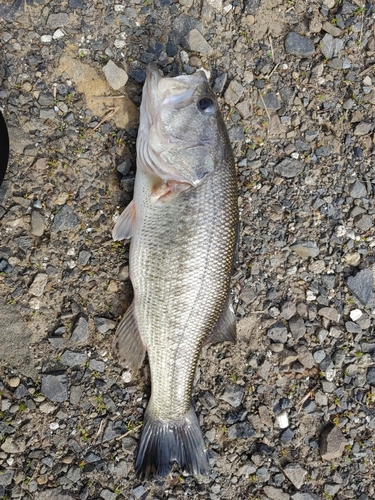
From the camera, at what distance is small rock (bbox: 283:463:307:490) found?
3.98 m

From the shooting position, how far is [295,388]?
13.4ft

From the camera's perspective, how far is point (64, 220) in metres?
3.74

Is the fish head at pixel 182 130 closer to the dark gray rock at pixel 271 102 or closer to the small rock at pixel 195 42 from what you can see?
the small rock at pixel 195 42

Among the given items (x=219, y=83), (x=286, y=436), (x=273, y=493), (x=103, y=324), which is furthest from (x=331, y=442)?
(x=219, y=83)

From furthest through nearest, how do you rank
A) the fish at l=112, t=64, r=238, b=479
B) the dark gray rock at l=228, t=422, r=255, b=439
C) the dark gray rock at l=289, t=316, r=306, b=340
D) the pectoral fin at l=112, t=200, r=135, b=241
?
1. the dark gray rock at l=289, t=316, r=306, b=340
2. the dark gray rock at l=228, t=422, r=255, b=439
3. the pectoral fin at l=112, t=200, r=135, b=241
4. the fish at l=112, t=64, r=238, b=479

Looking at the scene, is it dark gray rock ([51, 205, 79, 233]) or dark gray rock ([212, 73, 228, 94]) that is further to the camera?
dark gray rock ([212, 73, 228, 94])

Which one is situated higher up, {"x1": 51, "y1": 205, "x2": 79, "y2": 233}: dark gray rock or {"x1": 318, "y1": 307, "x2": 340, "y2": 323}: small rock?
{"x1": 51, "y1": 205, "x2": 79, "y2": 233}: dark gray rock

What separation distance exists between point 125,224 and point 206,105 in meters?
1.04

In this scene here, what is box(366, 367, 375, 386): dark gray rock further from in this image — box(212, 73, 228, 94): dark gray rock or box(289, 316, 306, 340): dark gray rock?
box(212, 73, 228, 94): dark gray rock

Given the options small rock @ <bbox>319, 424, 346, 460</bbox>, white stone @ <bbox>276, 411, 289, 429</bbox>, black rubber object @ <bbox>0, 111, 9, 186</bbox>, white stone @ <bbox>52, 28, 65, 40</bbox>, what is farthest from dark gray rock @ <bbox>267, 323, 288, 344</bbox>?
white stone @ <bbox>52, 28, 65, 40</bbox>

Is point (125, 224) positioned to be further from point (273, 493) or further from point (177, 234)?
point (273, 493)

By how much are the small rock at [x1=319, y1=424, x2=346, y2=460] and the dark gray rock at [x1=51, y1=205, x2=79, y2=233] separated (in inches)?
104

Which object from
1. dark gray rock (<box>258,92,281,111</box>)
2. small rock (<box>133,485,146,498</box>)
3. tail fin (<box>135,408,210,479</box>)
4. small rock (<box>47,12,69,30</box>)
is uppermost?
small rock (<box>47,12,69,30</box>)

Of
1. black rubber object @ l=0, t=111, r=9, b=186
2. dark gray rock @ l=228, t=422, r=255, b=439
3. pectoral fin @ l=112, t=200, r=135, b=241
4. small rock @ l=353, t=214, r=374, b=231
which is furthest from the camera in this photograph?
small rock @ l=353, t=214, r=374, b=231
